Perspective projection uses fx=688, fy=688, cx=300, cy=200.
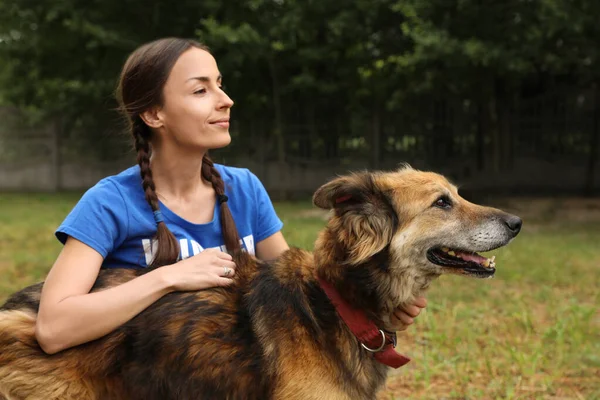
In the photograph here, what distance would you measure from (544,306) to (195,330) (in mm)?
4486

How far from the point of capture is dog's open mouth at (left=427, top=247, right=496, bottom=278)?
293cm

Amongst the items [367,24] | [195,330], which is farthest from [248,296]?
[367,24]

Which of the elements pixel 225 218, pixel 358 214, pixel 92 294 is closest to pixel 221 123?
pixel 225 218

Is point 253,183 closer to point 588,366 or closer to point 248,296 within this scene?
point 248,296

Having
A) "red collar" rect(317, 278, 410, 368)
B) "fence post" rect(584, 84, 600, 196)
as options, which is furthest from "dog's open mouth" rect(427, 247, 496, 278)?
"fence post" rect(584, 84, 600, 196)

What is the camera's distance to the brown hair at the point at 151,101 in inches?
117

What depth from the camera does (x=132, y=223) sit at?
2.98m

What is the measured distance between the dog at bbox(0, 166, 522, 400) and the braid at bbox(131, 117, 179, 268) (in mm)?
132

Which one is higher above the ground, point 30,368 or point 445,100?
point 30,368

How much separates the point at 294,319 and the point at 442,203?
0.87 m

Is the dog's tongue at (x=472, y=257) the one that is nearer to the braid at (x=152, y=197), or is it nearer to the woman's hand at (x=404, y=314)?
the woman's hand at (x=404, y=314)

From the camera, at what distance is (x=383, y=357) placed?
2.75 m

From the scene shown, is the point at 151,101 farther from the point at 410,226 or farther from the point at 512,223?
the point at 512,223

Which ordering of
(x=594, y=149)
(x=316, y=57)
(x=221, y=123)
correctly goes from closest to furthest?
(x=221, y=123), (x=316, y=57), (x=594, y=149)
